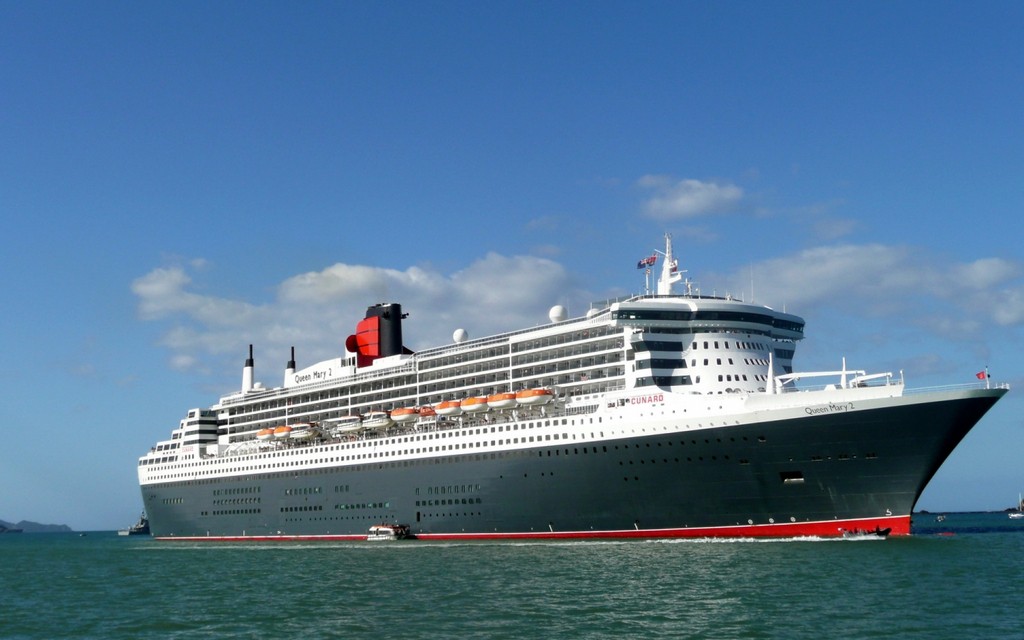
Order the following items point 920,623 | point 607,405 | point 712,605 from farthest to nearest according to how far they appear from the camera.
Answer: point 607,405 → point 712,605 → point 920,623

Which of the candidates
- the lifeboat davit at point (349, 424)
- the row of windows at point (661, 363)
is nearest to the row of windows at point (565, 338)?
the row of windows at point (661, 363)

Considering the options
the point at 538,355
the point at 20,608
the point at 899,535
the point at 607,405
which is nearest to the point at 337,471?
the point at 538,355

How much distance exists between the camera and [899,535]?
4431 cm

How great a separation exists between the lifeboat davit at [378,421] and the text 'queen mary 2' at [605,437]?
0.49 ft

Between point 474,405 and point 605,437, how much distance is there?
9.98m

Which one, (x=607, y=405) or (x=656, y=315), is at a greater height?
(x=656, y=315)

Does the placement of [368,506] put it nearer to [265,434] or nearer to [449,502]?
[449,502]

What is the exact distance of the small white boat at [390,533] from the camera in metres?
57.3

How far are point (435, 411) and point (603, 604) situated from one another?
3025 cm

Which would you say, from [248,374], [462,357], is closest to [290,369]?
[248,374]

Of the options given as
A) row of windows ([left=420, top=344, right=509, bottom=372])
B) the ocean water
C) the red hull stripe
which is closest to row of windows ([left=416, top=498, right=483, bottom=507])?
the red hull stripe

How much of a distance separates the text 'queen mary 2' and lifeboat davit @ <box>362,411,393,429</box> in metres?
0.15

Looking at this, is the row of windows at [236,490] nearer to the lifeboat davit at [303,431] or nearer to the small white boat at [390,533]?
the lifeboat davit at [303,431]

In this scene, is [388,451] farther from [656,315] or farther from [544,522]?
[656,315]
